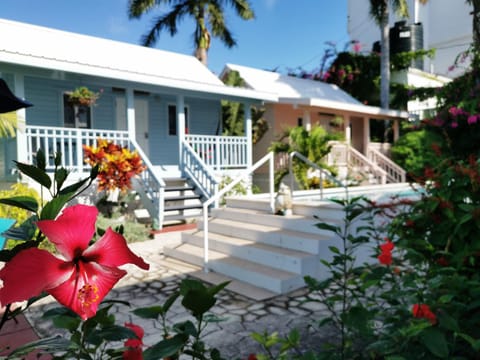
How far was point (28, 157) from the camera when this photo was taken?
27.3 ft

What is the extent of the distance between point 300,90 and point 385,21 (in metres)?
5.42

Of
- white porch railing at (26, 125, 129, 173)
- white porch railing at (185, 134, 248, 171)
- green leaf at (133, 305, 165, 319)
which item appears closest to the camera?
green leaf at (133, 305, 165, 319)

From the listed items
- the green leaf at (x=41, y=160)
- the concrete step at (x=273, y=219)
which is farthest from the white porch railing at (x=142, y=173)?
the green leaf at (x=41, y=160)

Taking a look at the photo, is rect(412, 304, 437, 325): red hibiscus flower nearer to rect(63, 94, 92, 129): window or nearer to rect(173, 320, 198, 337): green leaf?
rect(173, 320, 198, 337): green leaf

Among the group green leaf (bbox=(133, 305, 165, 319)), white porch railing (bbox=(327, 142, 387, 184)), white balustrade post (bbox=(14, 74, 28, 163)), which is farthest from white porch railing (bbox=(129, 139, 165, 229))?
green leaf (bbox=(133, 305, 165, 319))

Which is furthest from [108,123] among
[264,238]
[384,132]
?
[384,132]

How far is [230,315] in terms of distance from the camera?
404cm

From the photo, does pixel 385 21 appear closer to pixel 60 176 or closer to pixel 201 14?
pixel 201 14

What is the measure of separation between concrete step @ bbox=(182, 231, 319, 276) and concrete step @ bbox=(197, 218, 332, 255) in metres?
0.08

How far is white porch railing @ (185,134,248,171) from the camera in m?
11.6

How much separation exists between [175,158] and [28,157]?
5.48 meters

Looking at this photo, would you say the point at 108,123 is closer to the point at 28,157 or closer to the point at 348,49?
the point at 28,157

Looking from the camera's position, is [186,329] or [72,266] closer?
[72,266]

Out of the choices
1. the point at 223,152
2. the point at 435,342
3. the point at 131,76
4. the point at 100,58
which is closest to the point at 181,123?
the point at 223,152
